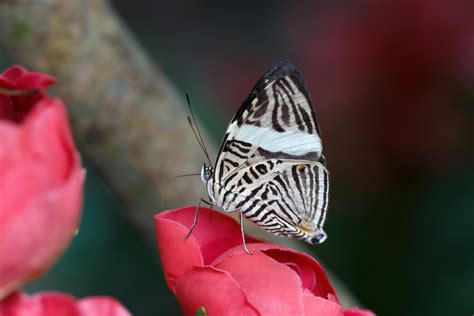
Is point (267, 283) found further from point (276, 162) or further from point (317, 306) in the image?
point (276, 162)

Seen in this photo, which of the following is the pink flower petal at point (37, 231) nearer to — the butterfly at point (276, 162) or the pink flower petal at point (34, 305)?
the pink flower petal at point (34, 305)

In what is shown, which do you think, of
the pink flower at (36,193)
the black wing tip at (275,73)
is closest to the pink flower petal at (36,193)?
the pink flower at (36,193)

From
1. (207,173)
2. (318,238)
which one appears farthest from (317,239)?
(207,173)

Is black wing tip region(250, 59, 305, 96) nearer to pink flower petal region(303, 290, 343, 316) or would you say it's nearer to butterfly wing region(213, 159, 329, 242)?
butterfly wing region(213, 159, 329, 242)

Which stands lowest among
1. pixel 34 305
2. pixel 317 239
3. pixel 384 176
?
pixel 384 176

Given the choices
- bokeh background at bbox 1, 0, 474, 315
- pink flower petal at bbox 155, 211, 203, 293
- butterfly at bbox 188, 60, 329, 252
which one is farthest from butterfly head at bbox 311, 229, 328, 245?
bokeh background at bbox 1, 0, 474, 315
